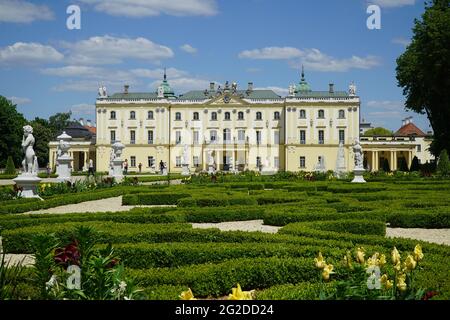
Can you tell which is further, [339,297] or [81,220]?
[81,220]

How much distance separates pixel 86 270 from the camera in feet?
11.4

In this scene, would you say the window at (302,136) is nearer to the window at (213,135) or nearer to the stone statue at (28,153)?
the window at (213,135)

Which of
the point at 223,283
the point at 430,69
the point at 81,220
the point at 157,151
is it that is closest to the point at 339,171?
the point at 430,69

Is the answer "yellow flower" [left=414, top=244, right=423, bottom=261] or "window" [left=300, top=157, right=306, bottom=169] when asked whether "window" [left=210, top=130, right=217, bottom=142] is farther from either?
"yellow flower" [left=414, top=244, right=423, bottom=261]

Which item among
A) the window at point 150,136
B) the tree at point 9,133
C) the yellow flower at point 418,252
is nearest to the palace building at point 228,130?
the window at point 150,136

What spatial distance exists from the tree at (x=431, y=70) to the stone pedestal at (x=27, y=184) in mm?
21003

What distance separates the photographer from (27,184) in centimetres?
1399

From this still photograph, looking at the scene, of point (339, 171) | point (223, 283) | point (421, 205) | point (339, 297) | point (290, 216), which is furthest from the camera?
point (339, 171)

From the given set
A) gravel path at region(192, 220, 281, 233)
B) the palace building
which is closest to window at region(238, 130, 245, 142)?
the palace building

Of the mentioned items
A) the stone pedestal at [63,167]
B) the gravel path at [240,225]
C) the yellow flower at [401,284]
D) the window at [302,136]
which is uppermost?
the window at [302,136]

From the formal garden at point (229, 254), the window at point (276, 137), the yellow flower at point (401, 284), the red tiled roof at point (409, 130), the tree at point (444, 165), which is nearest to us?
the yellow flower at point (401, 284)

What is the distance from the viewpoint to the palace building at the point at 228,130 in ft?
170
